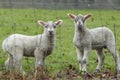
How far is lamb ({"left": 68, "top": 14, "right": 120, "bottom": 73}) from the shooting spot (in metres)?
11.7

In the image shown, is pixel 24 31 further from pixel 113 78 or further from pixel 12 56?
pixel 113 78

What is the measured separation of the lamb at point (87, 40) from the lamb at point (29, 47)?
1.90 feet

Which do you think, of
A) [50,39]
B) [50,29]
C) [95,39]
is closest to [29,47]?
[50,39]

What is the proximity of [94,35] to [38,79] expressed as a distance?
3.62 metres

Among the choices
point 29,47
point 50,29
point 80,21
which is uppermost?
point 80,21

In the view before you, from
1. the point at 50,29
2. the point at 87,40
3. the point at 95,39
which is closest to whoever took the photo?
the point at 50,29

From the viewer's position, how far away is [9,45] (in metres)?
11.4

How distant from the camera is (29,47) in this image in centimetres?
1164

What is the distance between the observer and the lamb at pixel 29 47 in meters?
11.4

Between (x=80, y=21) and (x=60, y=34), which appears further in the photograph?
(x=60, y=34)

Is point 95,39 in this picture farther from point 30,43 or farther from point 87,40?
point 30,43

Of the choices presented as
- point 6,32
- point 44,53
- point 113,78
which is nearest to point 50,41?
point 44,53

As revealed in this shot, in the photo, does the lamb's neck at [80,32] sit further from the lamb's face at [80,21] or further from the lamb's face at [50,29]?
the lamb's face at [50,29]

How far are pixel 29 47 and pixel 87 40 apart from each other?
4.57 ft
